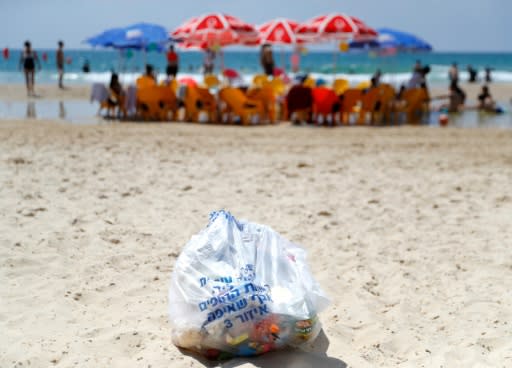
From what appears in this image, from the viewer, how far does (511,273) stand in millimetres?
3494

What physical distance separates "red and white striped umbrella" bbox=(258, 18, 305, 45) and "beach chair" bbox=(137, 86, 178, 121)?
2.72 meters

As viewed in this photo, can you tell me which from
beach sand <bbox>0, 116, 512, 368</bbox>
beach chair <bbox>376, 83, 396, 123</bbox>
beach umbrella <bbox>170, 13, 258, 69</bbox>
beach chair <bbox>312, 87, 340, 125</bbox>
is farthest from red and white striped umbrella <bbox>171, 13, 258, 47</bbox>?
beach sand <bbox>0, 116, 512, 368</bbox>

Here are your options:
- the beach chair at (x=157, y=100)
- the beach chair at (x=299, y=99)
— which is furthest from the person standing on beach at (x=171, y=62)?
the beach chair at (x=299, y=99)

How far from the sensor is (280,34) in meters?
13.3

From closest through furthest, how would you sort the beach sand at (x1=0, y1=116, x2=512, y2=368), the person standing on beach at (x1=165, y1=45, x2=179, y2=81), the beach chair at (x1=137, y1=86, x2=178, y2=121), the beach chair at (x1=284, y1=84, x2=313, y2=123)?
the beach sand at (x1=0, y1=116, x2=512, y2=368) < the beach chair at (x1=284, y1=84, x2=313, y2=123) < the beach chair at (x1=137, y1=86, x2=178, y2=121) < the person standing on beach at (x1=165, y1=45, x2=179, y2=81)

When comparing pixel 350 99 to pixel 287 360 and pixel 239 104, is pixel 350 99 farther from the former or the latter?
pixel 287 360

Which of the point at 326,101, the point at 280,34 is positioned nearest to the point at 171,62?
the point at 280,34

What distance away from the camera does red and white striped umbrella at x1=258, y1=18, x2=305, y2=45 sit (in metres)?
13.1

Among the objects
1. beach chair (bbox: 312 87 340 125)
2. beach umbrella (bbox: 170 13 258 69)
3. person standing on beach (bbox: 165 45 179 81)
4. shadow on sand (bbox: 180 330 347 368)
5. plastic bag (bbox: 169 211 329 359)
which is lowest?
shadow on sand (bbox: 180 330 347 368)

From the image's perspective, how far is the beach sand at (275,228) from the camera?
8.53 feet

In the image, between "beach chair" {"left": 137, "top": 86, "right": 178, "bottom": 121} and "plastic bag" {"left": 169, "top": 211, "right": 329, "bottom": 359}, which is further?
"beach chair" {"left": 137, "top": 86, "right": 178, "bottom": 121}

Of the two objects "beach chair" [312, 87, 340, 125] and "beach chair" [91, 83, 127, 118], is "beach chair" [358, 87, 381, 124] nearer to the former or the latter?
"beach chair" [312, 87, 340, 125]

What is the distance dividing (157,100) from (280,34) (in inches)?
137

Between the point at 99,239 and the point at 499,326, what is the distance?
2382 millimetres
